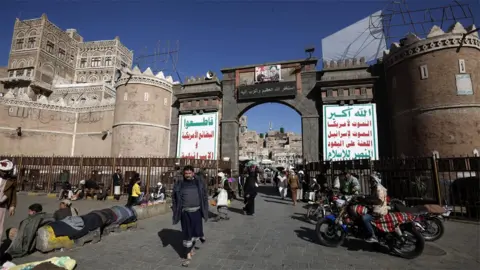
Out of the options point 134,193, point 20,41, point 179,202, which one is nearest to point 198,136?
point 134,193

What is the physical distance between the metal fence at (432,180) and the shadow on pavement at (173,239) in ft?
20.1

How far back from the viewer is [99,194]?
11930 millimetres

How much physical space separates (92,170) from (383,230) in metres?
14.6

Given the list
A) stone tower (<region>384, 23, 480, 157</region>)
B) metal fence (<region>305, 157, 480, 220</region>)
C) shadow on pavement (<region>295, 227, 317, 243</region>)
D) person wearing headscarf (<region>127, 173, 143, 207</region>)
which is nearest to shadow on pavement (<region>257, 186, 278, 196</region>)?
metal fence (<region>305, 157, 480, 220</region>)

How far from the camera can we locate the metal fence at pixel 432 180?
7.98m

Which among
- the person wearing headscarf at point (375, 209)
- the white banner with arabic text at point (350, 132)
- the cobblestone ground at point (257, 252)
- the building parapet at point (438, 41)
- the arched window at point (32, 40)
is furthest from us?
the arched window at point (32, 40)

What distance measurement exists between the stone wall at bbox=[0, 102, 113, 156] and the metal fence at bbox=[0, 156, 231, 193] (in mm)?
8988

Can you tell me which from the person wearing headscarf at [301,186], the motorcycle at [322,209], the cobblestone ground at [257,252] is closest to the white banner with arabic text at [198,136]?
the person wearing headscarf at [301,186]

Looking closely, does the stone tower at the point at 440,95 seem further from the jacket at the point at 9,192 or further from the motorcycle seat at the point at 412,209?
the jacket at the point at 9,192

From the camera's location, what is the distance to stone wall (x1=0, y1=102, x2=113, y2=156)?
2411cm

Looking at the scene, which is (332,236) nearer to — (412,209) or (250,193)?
(412,209)

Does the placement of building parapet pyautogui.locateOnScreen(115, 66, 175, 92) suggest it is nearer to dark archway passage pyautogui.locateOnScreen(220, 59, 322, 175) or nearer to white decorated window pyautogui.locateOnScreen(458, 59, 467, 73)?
dark archway passage pyautogui.locateOnScreen(220, 59, 322, 175)

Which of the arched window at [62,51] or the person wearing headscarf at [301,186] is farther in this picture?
the arched window at [62,51]

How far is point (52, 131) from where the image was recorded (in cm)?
2570
